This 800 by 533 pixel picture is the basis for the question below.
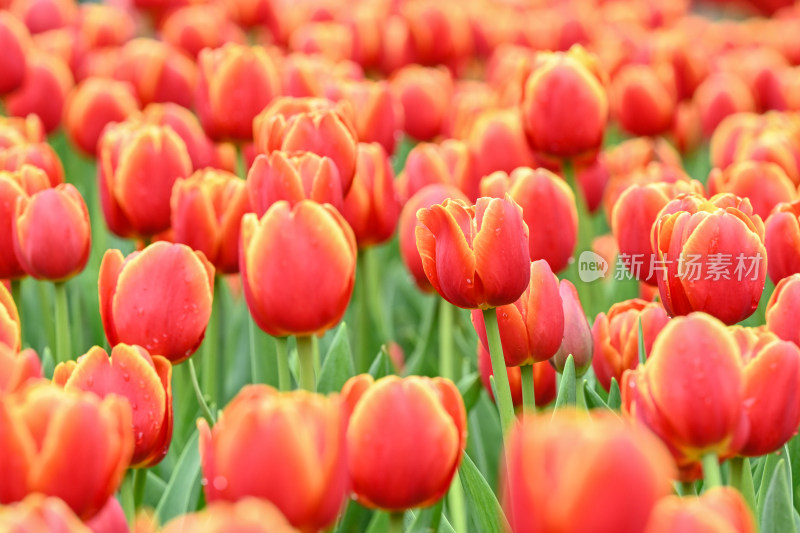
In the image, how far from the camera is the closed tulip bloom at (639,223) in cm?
149

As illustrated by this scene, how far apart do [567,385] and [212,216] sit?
1.93 feet

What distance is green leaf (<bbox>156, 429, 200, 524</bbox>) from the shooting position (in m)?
1.31

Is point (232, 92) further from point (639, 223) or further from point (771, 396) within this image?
point (771, 396)

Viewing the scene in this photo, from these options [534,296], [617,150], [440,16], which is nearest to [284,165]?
[534,296]

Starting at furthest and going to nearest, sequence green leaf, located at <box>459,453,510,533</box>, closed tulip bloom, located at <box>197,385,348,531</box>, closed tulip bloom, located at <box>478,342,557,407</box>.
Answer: closed tulip bloom, located at <box>478,342,557,407</box>, green leaf, located at <box>459,453,510,533</box>, closed tulip bloom, located at <box>197,385,348,531</box>

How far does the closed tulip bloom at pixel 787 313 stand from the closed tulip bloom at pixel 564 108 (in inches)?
32.2

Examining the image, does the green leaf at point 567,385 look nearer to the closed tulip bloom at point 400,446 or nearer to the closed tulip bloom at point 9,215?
the closed tulip bloom at point 400,446

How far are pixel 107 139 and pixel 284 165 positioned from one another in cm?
53

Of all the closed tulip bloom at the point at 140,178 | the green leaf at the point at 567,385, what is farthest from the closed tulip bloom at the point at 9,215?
the green leaf at the point at 567,385

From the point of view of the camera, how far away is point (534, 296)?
1227mm

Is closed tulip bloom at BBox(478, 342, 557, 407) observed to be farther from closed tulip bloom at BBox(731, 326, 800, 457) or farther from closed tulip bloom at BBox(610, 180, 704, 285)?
closed tulip bloom at BBox(731, 326, 800, 457)

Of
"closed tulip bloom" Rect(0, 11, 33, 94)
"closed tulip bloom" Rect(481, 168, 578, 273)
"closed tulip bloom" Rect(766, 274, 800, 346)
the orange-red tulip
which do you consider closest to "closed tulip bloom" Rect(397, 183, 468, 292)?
"closed tulip bloom" Rect(481, 168, 578, 273)

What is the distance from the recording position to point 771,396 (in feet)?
3.16

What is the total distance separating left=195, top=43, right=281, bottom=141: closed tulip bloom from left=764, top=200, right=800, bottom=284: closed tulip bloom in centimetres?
107
